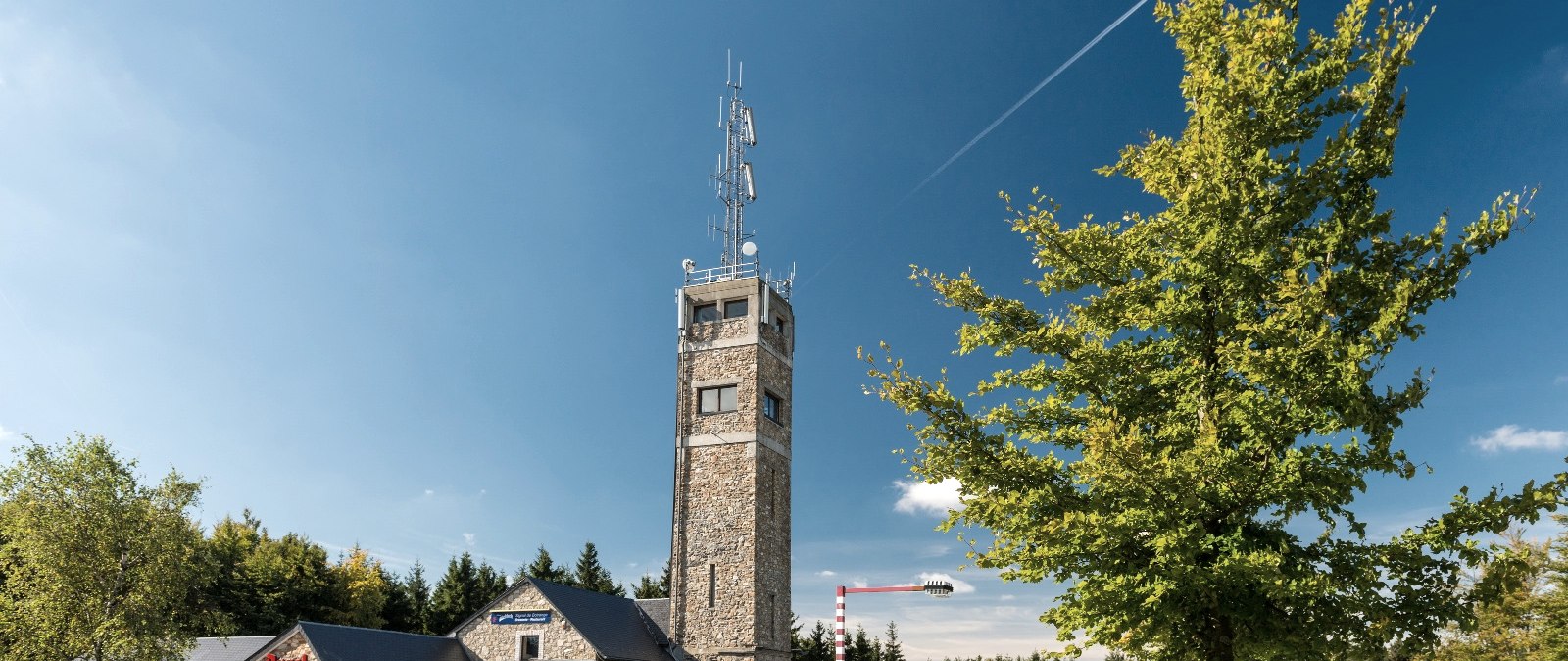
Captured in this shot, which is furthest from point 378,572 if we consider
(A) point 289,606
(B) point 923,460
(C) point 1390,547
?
(C) point 1390,547

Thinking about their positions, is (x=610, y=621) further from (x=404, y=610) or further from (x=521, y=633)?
(x=404, y=610)

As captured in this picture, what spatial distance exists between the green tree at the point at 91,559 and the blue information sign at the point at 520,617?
10639 millimetres

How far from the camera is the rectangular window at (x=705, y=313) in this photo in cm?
4059

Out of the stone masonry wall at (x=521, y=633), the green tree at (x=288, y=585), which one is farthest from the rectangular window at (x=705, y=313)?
the green tree at (x=288, y=585)

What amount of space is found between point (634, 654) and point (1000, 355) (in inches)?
1077

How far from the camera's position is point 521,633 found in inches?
1486

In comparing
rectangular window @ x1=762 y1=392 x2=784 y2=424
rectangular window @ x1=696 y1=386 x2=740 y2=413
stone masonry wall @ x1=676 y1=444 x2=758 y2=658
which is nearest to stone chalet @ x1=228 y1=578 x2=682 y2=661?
stone masonry wall @ x1=676 y1=444 x2=758 y2=658

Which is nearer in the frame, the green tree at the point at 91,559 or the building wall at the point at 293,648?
the green tree at the point at 91,559

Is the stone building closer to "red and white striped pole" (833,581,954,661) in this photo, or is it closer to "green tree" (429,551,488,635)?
"red and white striped pole" (833,581,954,661)

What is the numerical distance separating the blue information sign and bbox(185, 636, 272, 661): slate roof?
8747 millimetres

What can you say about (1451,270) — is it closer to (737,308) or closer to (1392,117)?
(1392,117)

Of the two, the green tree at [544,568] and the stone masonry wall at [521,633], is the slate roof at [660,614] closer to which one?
the stone masonry wall at [521,633]

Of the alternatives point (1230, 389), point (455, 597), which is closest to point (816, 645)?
point (455, 597)

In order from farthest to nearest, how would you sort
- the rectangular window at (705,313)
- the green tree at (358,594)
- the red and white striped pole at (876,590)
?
the green tree at (358,594) → the rectangular window at (705,313) → the red and white striped pole at (876,590)
